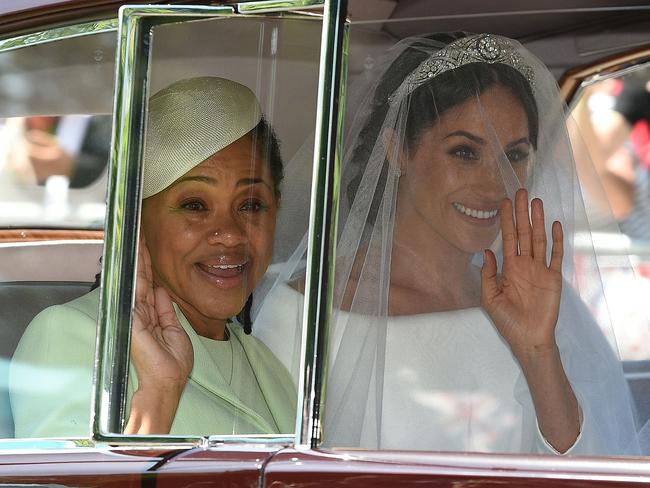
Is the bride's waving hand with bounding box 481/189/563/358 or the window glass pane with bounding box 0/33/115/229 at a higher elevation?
the window glass pane with bounding box 0/33/115/229

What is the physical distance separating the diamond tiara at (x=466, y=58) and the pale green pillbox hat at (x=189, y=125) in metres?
0.60

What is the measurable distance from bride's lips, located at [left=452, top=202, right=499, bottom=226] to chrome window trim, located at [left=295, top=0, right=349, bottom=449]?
2.02ft

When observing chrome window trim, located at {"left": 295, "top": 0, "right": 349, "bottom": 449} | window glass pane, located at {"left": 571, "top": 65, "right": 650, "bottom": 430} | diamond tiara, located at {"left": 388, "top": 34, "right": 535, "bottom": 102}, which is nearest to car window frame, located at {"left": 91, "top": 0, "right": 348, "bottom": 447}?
chrome window trim, located at {"left": 295, "top": 0, "right": 349, "bottom": 449}

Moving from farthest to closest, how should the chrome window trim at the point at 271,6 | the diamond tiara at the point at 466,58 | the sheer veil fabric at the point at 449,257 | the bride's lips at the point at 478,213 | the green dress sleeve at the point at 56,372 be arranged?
the diamond tiara at the point at 466,58 < the bride's lips at the point at 478,213 < the sheer veil fabric at the point at 449,257 < the green dress sleeve at the point at 56,372 < the chrome window trim at the point at 271,6

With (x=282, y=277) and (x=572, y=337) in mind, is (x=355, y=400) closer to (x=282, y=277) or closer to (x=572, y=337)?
(x=282, y=277)

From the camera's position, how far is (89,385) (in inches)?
77.0

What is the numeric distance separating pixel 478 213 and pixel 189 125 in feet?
2.22

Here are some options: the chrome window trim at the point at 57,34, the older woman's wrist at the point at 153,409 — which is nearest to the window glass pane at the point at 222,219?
the older woman's wrist at the point at 153,409

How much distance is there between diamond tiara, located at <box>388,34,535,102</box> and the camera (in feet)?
7.91

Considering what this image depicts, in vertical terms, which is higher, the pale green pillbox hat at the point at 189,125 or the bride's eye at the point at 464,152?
the bride's eye at the point at 464,152

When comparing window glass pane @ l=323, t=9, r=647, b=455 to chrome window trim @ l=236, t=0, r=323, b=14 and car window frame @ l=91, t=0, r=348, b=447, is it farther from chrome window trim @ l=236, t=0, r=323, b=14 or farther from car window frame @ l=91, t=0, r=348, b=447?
chrome window trim @ l=236, t=0, r=323, b=14

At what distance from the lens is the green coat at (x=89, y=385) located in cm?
188

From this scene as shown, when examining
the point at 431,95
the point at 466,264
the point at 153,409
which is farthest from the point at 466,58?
the point at 153,409

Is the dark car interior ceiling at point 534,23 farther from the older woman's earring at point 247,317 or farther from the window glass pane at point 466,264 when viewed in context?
the older woman's earring at point 247,317
